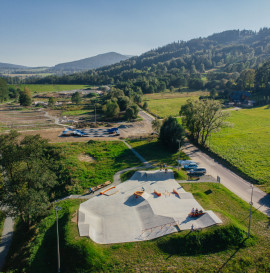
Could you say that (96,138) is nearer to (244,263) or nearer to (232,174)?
(232,174)

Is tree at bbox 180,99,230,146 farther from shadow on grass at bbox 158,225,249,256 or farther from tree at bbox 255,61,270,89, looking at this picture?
tree at bbox 255,61,270,89

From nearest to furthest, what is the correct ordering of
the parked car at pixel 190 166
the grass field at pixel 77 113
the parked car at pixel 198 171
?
the parked car at pixel 198 171
the parked car at pixel 190 166
the grass field at pixel 77 113

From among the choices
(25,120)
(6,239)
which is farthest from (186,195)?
(25,120)

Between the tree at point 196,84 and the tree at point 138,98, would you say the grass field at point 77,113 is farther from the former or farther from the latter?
the tree at point 196,84

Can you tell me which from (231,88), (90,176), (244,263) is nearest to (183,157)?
(90,176)

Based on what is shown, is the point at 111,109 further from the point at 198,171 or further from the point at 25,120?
the point at 198,171

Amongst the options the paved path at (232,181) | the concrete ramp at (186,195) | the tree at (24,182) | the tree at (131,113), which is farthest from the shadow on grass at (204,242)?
the tree at (131,113)
